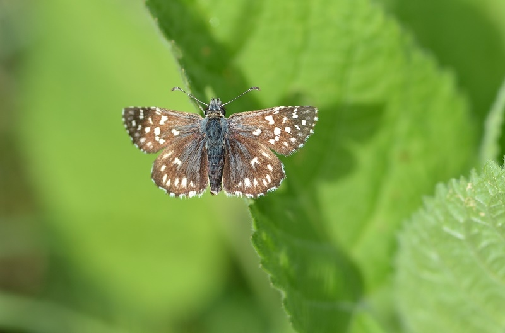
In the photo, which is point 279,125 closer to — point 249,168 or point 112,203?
point 249,168

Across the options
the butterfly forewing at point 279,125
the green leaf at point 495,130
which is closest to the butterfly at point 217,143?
the butterfly forewing at point 279,125

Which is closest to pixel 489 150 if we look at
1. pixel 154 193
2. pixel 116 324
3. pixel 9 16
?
pixel 154 193

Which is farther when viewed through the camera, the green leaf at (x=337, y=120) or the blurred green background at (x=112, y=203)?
the blurred green background at (x=112, y=203)

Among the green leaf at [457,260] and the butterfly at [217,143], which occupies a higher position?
the butterfly at [217,143]

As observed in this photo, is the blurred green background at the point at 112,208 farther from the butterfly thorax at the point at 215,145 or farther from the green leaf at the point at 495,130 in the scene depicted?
the green leaf at the point at 495,130

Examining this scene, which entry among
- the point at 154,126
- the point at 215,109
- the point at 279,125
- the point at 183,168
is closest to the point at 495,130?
the point at 279,125

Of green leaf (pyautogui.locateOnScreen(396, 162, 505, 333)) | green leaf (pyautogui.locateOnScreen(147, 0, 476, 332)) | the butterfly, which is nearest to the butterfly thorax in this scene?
the butterfly

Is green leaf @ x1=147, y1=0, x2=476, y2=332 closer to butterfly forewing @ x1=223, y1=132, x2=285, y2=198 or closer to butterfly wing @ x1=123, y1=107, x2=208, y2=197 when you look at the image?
butterfly forewing @ x1=223, y1=132, x2=285, y2=198
